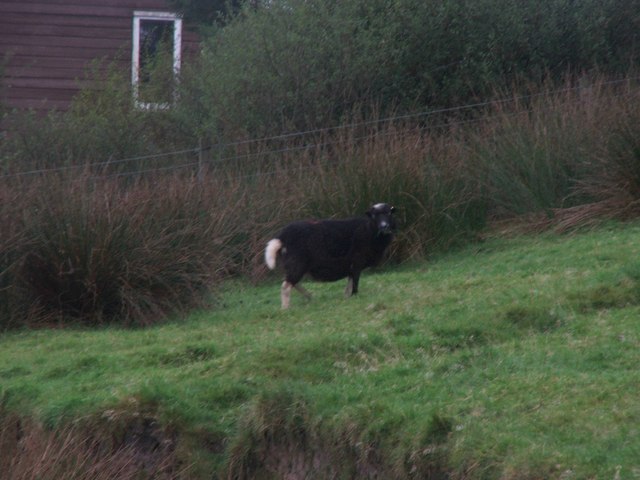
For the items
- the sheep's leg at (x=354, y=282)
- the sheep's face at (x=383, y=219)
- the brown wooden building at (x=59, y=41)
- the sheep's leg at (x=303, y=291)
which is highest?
the brown wooden building at (x=59, y=41)

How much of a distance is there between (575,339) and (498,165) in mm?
7413

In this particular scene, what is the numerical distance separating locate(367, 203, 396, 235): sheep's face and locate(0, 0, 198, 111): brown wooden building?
14175mm

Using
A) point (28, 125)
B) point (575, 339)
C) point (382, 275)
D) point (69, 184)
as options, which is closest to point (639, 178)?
point (382, 275)

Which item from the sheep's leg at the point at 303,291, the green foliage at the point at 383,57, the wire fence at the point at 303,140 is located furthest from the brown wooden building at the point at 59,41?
Result: the sheep's leg at the point at 303,291

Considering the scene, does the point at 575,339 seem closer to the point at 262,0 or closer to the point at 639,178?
the point at 639,178

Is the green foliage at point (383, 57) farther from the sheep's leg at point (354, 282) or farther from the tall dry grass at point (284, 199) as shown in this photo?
the sheep's leg at point (354, 282)

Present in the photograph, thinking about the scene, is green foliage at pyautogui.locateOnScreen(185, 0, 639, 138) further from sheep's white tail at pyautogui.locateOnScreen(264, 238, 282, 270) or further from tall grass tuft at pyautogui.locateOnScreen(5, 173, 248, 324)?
sheep's white tail at pyautogui.locateOnScreen(264, 238, 282, 270)

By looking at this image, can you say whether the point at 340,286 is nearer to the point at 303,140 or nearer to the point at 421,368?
the point at 421,368

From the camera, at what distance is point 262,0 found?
22891mm

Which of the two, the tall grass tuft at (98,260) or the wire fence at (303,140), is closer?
the tall grass tuft at (98,260)

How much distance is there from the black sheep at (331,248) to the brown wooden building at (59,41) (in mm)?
14194

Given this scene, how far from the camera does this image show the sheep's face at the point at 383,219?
1258 centimetres

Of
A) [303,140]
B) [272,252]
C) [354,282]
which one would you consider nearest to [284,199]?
Answer: [303,140]

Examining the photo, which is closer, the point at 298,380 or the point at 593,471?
the point at 593,471
